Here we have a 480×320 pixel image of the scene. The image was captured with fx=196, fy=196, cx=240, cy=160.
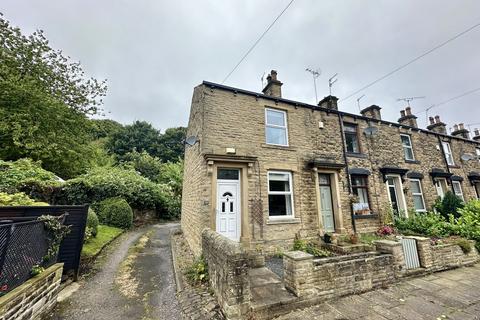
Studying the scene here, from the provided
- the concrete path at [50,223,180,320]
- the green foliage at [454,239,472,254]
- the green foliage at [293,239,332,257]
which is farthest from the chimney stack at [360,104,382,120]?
the concrete path at [50,223,180,320]

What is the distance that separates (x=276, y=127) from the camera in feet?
28.0

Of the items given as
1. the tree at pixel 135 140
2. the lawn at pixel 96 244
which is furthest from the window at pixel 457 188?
the tree at pixel 135 140

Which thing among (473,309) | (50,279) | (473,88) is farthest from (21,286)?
(473,88)

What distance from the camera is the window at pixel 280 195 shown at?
7.51m

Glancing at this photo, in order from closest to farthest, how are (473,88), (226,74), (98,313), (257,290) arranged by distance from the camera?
(98,313), (257,290), (226,74), (473,88)

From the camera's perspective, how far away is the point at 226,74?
8906 mm

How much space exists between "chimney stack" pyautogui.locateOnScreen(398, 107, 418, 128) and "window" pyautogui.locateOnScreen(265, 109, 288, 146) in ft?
32.7

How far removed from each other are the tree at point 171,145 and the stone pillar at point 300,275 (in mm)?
30749

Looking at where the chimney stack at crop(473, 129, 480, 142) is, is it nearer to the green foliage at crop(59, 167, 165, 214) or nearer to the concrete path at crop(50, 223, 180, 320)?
the concrete path at crop(50, 223, 180, 320)

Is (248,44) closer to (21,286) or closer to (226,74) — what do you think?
(226,74)

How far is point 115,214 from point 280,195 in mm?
10164

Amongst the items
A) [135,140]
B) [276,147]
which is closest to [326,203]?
[276,147]

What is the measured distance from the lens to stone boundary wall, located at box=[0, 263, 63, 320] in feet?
8.80

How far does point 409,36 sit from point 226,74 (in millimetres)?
7598
